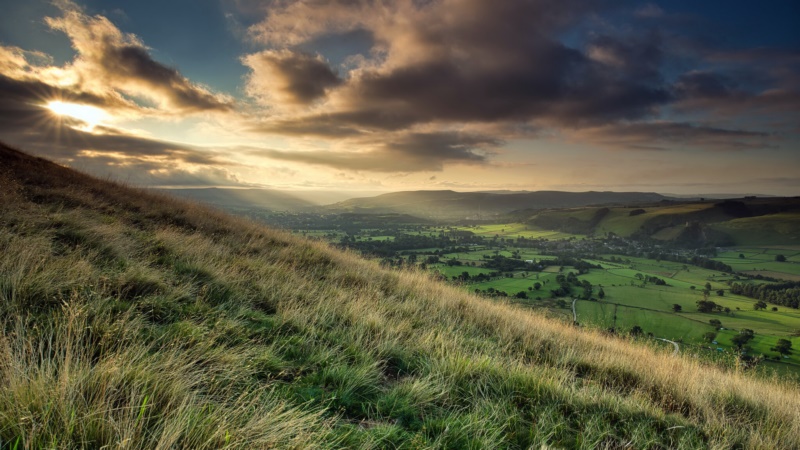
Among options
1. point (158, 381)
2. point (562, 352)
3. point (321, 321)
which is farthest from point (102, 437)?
point (562, 352)

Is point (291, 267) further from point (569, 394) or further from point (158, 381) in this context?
point (569, 394)

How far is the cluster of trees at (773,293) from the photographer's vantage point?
48766mm

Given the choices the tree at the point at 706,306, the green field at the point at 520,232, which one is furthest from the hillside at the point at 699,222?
the tree at the point at 706,306

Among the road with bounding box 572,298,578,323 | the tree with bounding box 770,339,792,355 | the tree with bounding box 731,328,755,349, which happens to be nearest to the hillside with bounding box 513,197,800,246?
the tree with bounding box 731,328,755,349

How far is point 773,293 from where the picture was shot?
51781 millimetres

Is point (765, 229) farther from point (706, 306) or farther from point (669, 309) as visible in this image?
point (669, 309)

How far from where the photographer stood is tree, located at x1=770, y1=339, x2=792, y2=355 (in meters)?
26.0

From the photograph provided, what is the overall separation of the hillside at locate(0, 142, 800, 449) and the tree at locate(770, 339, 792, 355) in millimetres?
30711

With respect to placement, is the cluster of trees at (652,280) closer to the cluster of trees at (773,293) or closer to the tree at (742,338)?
the cluster of trees at (773,293)

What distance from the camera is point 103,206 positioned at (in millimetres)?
10039

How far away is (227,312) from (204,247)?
430 cm

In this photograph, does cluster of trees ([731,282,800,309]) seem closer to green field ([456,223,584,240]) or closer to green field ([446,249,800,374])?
green field ([446,249,800,374])

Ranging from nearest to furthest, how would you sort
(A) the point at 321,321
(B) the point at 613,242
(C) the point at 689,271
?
1. (A) the point at 321,321
2. (C) the point at 689,271
3. (B) the point at 613,242

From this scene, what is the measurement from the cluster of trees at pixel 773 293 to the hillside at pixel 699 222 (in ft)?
216
